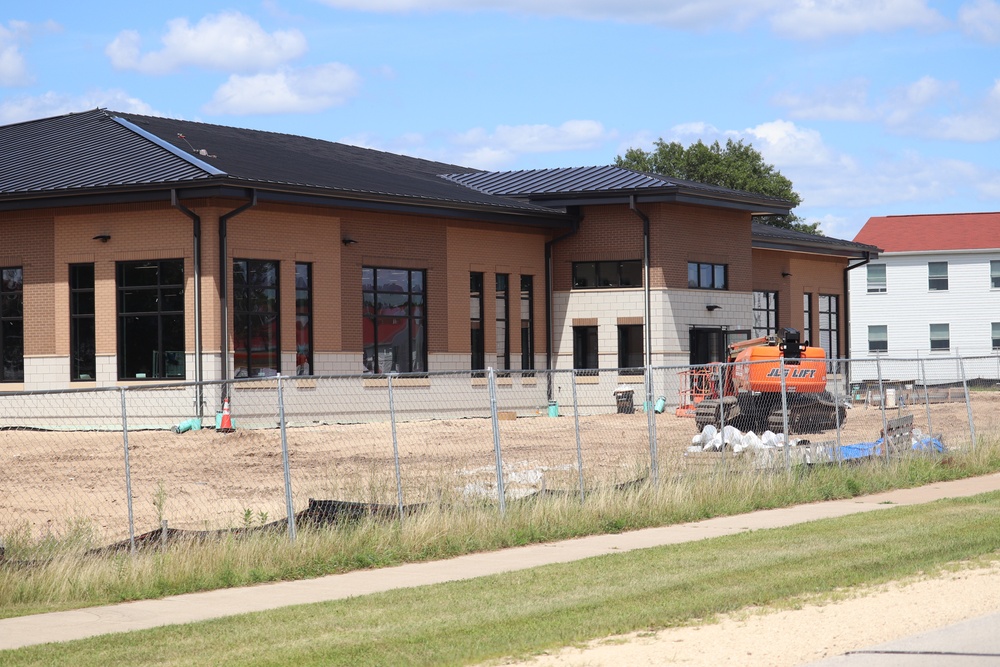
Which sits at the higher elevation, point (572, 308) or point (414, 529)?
point (572, 308)

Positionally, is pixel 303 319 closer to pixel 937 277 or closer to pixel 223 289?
pixel 223 289

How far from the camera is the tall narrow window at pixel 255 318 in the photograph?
1190 inches

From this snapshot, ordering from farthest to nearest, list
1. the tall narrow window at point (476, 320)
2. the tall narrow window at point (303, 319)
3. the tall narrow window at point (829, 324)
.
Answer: the tall narrow window at point (829, 324) → the tall narrow window at point (476, 320) → the tall narrow window at point (303, 319)

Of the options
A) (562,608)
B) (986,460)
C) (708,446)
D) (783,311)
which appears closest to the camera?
(562,608)

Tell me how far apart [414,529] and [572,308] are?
79.4 ft

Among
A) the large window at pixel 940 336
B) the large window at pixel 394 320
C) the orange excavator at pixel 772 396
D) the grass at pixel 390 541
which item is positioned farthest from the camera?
the large window at pixel 940 336

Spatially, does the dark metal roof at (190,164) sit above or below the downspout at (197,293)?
above

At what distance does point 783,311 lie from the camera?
4675cm

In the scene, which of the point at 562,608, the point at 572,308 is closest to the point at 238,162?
the point at 572,308

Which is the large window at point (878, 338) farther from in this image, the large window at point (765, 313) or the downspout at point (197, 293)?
the downspout at point (197, 293)

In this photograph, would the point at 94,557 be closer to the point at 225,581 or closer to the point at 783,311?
the point at 225,581

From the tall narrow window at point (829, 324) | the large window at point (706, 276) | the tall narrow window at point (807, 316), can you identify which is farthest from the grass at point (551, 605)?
the tall narrow window at point (829, 324)

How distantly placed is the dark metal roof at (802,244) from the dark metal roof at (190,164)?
1074 centimetres

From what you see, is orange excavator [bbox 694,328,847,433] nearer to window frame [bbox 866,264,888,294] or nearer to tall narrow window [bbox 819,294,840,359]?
tall narrow window [bbox 819,294,840,359]
